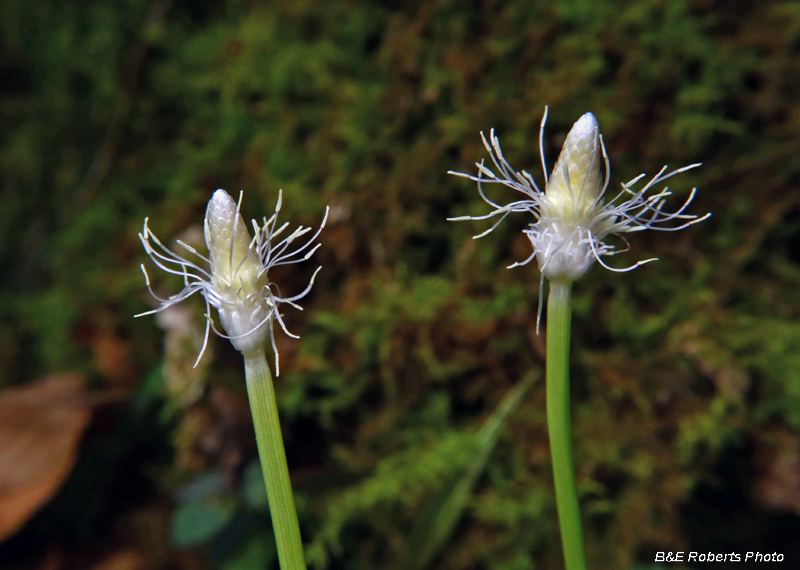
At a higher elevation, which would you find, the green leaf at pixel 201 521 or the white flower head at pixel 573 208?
the white flower head at pixel 573 208

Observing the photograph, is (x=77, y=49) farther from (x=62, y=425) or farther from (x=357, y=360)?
(x=357, y=360)

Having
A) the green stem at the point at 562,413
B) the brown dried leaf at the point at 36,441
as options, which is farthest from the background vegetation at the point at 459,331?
the green stem at the point at 562,413

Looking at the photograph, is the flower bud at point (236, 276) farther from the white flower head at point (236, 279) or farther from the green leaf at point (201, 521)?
the green leaf at point (201, 521)

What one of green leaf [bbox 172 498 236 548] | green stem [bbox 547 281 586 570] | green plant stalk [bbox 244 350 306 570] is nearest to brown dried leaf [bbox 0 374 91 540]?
green leaf [bbox 172 498 236 548]

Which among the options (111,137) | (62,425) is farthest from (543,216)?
(111,137)

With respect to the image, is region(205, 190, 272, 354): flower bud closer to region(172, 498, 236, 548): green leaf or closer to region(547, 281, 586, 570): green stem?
region(547, 281, 586, 570): green stem

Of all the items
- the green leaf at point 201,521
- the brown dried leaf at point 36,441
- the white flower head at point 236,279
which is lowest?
the green leaf at point 201,521

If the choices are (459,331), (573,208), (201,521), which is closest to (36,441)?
(201,521)
